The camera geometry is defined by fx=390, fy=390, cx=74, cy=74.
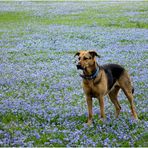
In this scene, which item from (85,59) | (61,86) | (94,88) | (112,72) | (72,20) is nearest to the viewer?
(85,59)

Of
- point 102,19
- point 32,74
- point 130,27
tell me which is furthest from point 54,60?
point 102,19

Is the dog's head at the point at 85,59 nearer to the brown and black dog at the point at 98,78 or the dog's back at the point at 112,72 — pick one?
the brown and black dog at the point at 98,78

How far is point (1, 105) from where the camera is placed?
37.1ft

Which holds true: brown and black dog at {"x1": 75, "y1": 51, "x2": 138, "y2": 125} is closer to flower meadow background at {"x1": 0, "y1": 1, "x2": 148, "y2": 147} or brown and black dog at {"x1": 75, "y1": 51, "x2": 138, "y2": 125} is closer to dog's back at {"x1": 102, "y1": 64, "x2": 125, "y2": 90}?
dog's back at {"x1": 102, "y1": 64, "x2": 125, "y2": 90}

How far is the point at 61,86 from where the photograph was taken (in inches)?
552

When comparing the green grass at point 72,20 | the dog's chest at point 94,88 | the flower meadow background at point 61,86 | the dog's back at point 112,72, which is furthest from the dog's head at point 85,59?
the green grass at point 72,20

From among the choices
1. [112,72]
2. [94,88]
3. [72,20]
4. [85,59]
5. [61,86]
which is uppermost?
[85,59]

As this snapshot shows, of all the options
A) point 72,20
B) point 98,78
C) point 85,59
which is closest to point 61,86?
point 98,78

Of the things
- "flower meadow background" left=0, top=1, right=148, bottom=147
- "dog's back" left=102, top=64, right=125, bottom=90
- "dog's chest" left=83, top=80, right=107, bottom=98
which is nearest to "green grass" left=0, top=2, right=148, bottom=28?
"flower meadow background" left=0, top=1, right=148, bottom=147

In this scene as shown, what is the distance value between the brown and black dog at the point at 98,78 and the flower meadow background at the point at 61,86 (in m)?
0.64

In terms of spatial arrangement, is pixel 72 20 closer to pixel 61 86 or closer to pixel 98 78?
pixel 61 86

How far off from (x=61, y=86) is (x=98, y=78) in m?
4.47

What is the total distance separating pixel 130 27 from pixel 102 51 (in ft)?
36.8

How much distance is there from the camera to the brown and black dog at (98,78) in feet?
31.1
